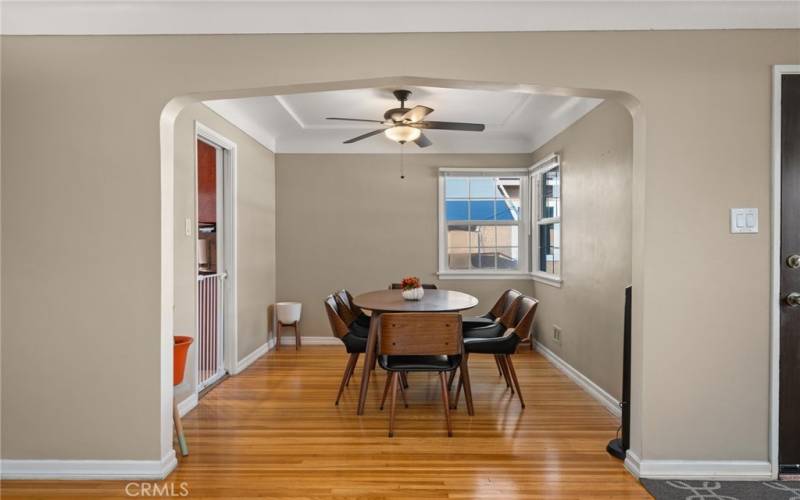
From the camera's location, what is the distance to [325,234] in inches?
229

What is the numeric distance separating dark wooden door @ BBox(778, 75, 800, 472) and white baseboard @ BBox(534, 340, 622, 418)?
1020 mm

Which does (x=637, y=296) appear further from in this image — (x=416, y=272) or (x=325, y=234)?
(x=325, y=234)

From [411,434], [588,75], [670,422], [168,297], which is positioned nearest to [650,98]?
[588,75]

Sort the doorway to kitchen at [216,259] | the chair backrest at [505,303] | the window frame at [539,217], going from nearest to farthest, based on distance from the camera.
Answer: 1. the chair backrest at [505,303]
2. the doorway to kitchen at [216,259]
3. the window frame at [539,217]

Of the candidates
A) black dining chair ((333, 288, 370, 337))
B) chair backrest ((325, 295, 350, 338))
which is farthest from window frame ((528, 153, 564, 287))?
chair backrest ((325, 295, 350, 338))

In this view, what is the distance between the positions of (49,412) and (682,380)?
10.5 feet

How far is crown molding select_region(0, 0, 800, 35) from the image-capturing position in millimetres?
2398

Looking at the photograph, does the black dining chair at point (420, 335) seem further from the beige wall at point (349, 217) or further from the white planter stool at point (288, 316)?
the beige wall at point (349, 217)

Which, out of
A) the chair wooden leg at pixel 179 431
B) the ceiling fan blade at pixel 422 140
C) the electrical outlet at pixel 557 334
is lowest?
the chair wooden leg at pixel 179 431

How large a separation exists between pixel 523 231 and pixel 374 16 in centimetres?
393

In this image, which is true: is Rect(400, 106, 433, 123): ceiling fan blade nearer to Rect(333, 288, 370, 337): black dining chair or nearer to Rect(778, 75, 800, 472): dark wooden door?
Rect(333, 288, 370, 337): black dining chair

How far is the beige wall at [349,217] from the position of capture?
5809mm

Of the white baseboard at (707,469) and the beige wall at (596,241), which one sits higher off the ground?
the beige wall at (596,241)

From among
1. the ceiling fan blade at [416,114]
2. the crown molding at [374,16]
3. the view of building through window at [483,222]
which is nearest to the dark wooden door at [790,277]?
the crown molding at [374,16]
